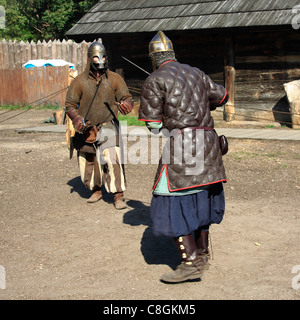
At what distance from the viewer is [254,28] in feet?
36.9

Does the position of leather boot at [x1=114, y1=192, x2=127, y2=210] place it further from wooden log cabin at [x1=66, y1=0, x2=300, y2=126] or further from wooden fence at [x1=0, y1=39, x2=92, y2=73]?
wooden fence at [x1=0, y1=39, x2=92, y2=73]

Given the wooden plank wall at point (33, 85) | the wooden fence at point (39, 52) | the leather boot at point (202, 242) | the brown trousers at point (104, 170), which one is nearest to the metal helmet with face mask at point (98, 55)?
the brown trousers at point (104, 170)

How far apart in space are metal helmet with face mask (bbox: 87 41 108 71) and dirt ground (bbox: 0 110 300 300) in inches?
62.1

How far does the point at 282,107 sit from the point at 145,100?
8409 mm

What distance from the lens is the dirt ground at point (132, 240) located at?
3732mm

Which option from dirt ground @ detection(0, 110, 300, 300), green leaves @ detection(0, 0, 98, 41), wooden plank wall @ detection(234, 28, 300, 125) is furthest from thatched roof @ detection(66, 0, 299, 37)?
green leaves @ detection(0, 0, 98, 41)

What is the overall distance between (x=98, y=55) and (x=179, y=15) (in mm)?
7454

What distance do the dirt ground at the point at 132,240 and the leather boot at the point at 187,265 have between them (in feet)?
0.23

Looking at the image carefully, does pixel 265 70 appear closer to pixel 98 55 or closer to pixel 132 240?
pixel 98 55

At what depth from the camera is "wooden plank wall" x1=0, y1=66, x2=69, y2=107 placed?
55.6ft

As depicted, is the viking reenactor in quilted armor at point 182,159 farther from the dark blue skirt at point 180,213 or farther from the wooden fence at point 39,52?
the wooden fence at point 39,52

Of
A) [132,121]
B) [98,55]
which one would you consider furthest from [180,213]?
[132,121]

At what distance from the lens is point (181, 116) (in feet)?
12.5

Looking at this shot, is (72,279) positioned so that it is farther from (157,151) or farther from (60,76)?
(60,76)
